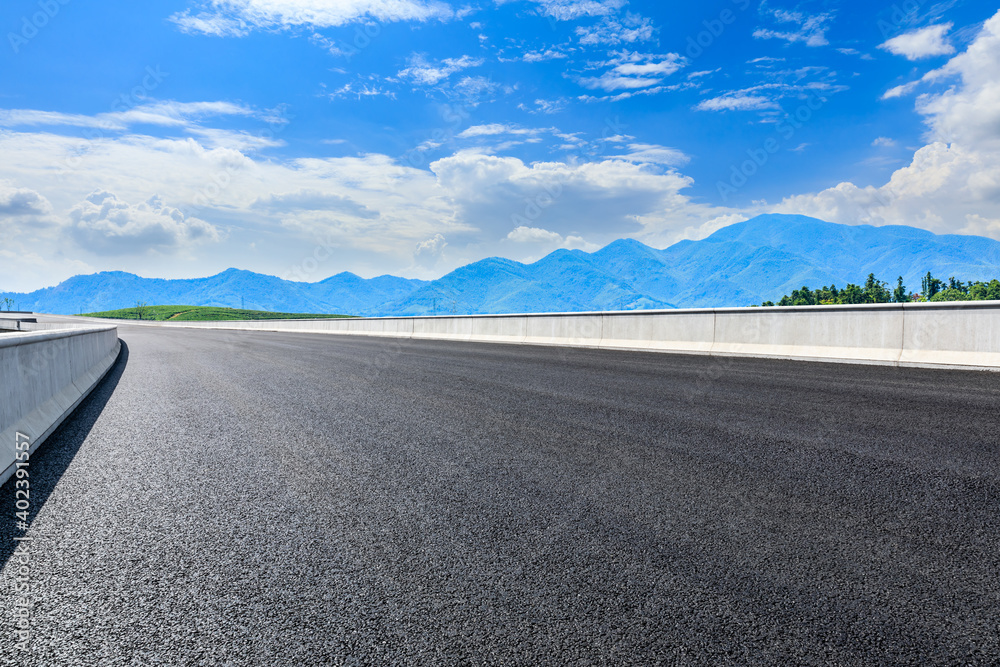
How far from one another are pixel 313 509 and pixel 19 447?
3.54 metres

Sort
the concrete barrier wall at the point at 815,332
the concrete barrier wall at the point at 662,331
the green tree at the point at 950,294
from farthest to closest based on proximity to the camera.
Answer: the green tree at the point at 950,294
the concrete barrier wall at the point at 662,331
the concrete barrier wall at the point at 815,332

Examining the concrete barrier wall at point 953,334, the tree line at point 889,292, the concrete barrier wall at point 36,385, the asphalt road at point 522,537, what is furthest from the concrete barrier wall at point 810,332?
the tree line at point 889,292

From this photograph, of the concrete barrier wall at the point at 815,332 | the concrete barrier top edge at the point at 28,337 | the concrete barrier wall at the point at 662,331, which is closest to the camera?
the concrete barrier top edge at the point at 28,337

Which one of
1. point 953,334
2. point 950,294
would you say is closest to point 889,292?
point 950,294

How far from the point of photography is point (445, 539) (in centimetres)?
339

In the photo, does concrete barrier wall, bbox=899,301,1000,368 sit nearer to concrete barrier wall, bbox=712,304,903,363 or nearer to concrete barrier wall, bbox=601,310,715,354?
concrete barrier wall, bbox=712,304,903,363

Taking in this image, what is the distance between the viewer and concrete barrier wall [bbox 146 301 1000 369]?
10477mm

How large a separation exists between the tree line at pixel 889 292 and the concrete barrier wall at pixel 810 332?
149 m

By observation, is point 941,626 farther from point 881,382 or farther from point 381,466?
point 881,382

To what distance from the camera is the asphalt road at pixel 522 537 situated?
7.77 feet

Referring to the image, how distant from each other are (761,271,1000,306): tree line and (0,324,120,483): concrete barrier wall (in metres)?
162

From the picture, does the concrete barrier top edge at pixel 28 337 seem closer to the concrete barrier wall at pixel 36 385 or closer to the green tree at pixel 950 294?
the concrete barrier wall at pixel 36 385

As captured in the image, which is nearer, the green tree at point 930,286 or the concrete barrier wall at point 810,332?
the concrete barrier wall at point 810,332

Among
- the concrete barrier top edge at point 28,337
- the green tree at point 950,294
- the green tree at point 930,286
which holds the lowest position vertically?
the concrete barrier top edge at point 28,337
